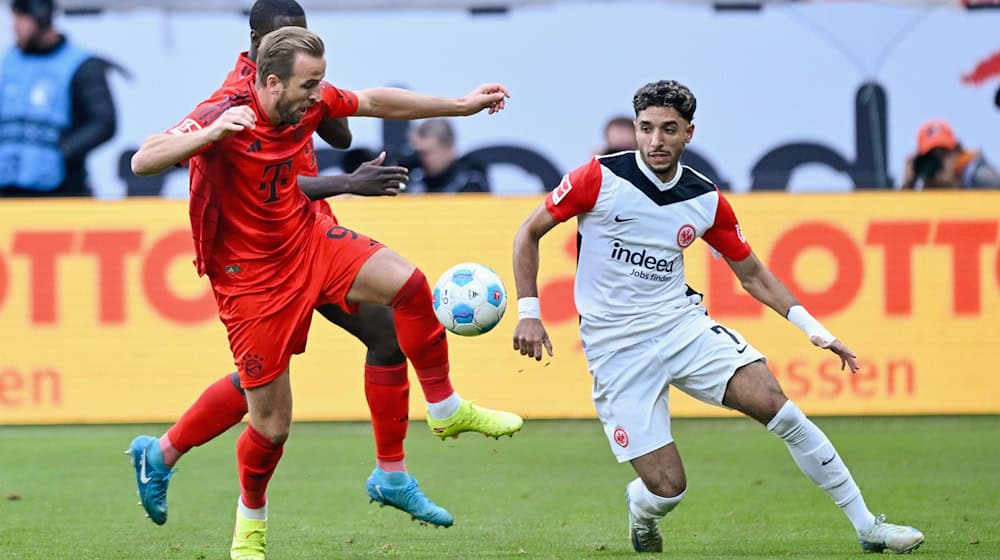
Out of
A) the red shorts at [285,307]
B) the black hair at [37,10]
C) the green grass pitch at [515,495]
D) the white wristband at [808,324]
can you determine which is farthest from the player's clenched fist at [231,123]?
the black hair at [37,10]

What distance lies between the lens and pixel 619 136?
13.5 metres

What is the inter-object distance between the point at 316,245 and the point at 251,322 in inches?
17.3

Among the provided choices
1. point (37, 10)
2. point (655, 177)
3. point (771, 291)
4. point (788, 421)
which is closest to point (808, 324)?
point (771, 291)

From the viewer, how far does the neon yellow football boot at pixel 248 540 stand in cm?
681

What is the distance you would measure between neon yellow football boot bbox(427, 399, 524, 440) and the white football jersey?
521 millimetres

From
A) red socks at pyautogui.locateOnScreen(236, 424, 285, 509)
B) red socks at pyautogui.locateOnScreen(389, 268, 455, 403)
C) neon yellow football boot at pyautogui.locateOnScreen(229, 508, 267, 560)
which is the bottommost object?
neon yellow football boot at pyautogui.locateOnScreen(229, 508, 267, 560)

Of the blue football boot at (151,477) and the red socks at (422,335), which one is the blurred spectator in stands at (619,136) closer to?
the red socks at (422,335)

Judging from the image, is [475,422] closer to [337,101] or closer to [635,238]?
[635,238]

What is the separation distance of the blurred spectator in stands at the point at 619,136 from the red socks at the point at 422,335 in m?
6.44

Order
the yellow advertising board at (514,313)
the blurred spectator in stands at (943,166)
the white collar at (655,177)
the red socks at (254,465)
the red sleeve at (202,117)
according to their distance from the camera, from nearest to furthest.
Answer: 1. the red sleeve at (202,117)
2. the red socks at (254,465)
3. the white collar at (655,177)
4. the yellow advertising board at (514,313)
5. the blurred spectator in stands at (943,166)

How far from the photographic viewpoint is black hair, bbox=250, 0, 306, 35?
7.07 metres

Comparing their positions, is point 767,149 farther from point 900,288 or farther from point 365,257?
point 365,257

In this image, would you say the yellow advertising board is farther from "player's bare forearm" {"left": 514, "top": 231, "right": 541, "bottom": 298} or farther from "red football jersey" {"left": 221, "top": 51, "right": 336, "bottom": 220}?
"player's bare forearm" {"left": 514, "top": 231, "right": 541, "bottom": 298}

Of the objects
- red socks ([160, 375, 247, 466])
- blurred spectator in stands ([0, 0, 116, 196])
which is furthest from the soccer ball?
blurred spectator in stands ([0, 0, 116, 196])
